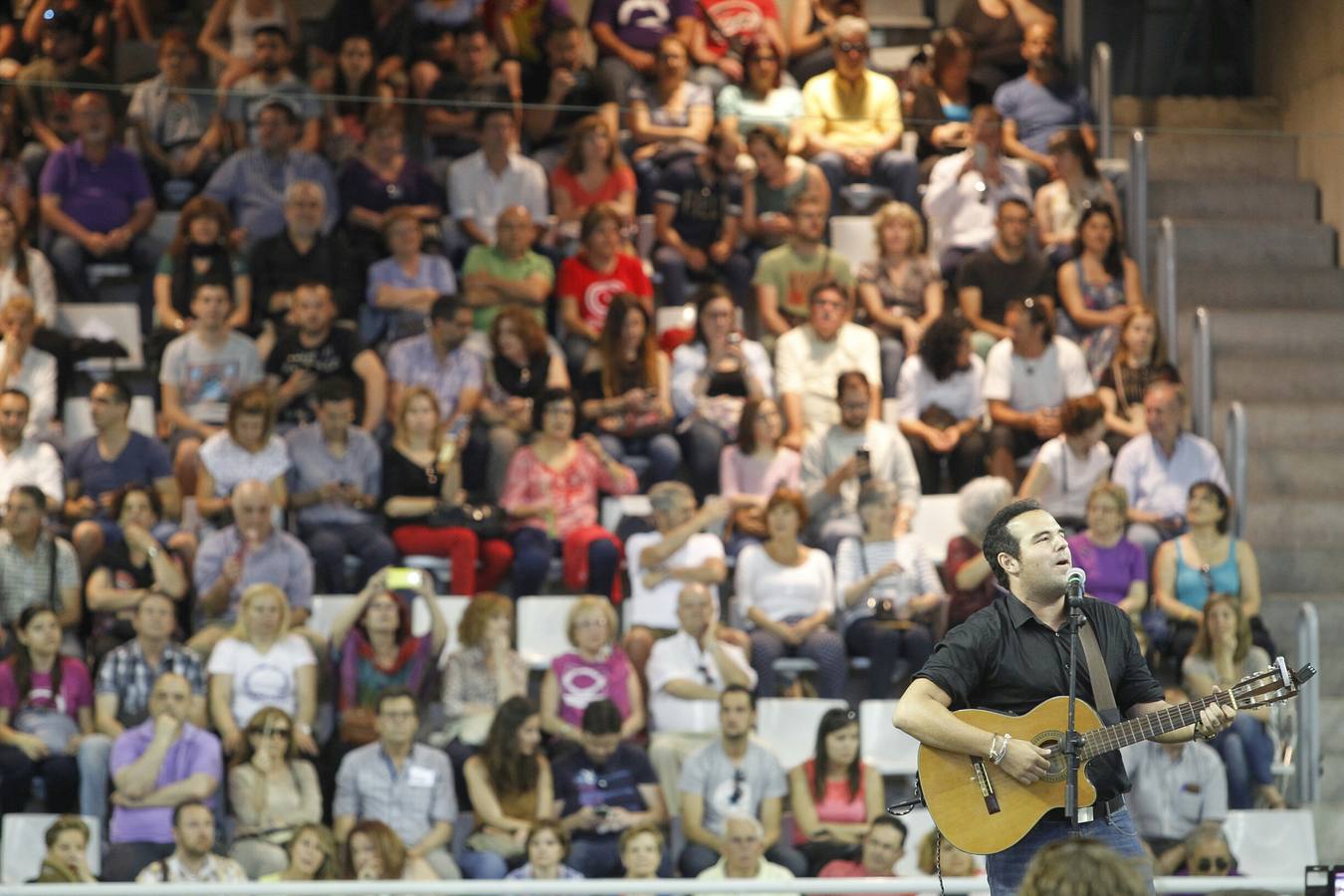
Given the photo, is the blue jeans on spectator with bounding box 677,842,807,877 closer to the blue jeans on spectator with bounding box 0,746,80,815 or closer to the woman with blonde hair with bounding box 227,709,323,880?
the woman with blonde hair with bounding box 227,709,323,880

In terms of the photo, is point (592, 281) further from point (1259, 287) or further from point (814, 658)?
point (1259, 287)

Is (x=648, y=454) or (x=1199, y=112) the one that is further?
(x=1199, y=112)

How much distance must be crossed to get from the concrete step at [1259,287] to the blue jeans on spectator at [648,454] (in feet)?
8.81

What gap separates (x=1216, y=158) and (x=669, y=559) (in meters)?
3.75

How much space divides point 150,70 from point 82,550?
10.4 feet

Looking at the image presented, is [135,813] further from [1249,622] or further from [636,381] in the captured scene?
[1249,622]

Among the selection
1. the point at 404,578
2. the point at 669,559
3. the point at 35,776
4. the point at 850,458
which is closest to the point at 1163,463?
the point at 850,458

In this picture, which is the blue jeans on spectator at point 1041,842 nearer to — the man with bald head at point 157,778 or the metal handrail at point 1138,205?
the man with bald head at point 157,778

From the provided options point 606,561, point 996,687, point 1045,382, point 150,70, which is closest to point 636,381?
point 606,561

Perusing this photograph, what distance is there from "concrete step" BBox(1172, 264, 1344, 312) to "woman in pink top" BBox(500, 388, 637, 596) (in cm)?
298

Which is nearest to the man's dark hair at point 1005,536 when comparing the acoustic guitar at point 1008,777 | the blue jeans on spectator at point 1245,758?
the acoustic guitar at point 1008,777

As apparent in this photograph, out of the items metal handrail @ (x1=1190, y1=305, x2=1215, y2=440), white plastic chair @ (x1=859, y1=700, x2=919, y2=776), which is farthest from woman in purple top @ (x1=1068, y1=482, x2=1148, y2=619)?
metal handrail @ (x1=1190, y1=305, x2=1215, y2=440)

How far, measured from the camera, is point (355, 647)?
26.4 ft

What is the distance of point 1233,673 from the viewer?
8.05 m
